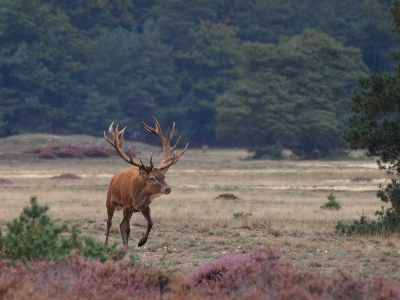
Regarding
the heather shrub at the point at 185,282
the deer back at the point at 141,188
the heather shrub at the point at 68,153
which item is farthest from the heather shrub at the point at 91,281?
the heather shrub at the point at 68,153

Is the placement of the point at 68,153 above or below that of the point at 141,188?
below

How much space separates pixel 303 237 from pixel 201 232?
7.70 ft

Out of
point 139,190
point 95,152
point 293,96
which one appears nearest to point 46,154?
point 95,152

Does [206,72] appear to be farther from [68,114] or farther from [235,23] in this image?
[68,114]

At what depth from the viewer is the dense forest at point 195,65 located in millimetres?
66312

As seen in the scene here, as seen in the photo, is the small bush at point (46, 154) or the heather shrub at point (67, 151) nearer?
the small bush at point (46, 154)

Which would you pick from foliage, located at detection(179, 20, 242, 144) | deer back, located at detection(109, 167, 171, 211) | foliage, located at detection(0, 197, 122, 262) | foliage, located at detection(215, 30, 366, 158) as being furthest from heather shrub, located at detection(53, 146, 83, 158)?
foliage, located at detection(0, 197, 122, 262)

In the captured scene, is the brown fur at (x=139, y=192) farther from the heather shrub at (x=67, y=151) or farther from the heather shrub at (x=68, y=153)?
the heather shrub at (x=68, y=153)

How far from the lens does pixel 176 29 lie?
291 feet

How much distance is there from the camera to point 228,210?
974 inches

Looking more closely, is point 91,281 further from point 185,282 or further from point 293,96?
point 293,96

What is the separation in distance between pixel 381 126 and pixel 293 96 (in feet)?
160

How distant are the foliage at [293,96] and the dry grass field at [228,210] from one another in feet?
34.8

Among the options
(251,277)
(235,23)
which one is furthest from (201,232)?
(235,23)
